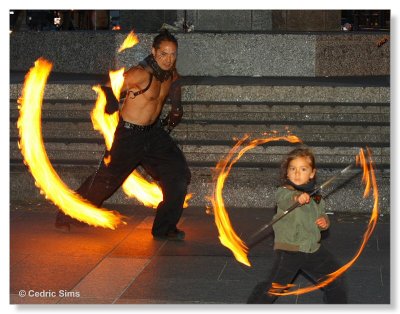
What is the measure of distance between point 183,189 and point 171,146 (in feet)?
1.33

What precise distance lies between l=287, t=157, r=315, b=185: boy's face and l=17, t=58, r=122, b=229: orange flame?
349cm

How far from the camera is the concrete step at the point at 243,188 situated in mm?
11375

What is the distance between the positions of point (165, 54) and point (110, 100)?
79cm

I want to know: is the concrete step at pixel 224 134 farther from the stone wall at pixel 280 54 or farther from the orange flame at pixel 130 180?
the stone wall at pixel 280 54

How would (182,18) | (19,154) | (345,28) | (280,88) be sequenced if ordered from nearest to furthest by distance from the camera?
(19,154)
(280,88)
(182,18)
(345,28)

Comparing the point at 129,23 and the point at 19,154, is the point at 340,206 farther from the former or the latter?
the point at 129,23

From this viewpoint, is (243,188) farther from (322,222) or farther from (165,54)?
(322,222)

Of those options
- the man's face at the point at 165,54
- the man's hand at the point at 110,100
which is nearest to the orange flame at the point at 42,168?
the man's hand at the point at 110,100

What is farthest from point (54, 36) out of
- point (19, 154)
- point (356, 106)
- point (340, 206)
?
point (340, 206)

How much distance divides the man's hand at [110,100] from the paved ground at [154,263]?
1121 mm

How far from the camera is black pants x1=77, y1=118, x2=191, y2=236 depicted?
995 cm

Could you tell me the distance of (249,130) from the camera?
12.6 m

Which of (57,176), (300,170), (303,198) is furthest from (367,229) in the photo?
(303,198)

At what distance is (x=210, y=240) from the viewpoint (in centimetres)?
1005
